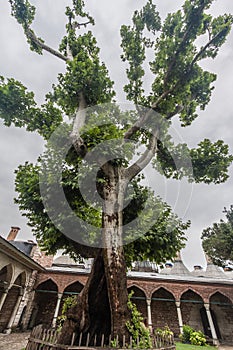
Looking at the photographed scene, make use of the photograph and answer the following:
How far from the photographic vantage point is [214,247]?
1311 cm

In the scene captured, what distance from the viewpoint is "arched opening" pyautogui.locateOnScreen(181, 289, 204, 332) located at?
12.7 meters

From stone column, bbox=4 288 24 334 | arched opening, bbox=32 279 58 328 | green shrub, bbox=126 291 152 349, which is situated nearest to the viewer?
green shrub, bbox=126 291 152 349

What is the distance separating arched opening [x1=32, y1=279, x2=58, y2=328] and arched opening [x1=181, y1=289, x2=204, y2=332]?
8.87 m

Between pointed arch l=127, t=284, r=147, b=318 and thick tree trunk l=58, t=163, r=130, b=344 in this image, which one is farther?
pointed arch l=127, t=284, r=147, b=318

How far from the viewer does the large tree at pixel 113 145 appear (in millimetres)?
5527

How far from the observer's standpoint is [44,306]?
493 inches

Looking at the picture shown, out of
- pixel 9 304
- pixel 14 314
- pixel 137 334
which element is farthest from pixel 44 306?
pixel 137 334

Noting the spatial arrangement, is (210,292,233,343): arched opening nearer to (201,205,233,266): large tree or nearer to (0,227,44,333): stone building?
(201,205,233,266): large tree

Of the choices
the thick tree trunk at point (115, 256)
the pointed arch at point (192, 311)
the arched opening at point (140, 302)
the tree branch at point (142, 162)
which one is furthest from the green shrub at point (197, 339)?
the tree branch at point (142, 162)

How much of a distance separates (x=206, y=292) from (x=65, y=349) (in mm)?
12136

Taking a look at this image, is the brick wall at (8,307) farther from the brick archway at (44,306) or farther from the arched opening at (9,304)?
the brick archway at (44,306)

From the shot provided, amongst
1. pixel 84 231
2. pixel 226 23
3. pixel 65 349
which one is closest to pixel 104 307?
pixel 65 349

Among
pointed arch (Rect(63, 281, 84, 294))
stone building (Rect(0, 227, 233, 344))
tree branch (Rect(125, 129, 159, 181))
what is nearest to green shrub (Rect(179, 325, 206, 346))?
stone building (Rect(0, 227, 233, 344))

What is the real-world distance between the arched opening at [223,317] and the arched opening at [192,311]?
1.17 meters
